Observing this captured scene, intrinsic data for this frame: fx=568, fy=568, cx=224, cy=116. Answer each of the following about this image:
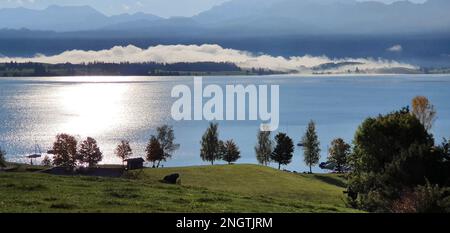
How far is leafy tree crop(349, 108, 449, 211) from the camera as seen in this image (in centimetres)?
4366

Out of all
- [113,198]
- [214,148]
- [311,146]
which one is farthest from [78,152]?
[113,198]

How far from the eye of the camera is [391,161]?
156 ft

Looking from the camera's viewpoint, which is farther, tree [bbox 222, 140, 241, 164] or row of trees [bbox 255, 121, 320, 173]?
tree [bbox 222, 140, 241, 164]

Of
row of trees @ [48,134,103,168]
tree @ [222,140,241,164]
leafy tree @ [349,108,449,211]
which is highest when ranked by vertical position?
leafy tree @ [349,108,449,211]

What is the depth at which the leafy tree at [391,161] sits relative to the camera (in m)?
43.7

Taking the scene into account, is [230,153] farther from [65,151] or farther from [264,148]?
[65,151]

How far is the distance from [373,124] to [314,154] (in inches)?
2770

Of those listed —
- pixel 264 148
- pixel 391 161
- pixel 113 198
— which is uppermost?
pixel 113 198

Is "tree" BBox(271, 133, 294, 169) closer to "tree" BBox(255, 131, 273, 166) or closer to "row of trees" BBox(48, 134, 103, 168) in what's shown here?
"tree" BBox(255, 131, 273, 166)

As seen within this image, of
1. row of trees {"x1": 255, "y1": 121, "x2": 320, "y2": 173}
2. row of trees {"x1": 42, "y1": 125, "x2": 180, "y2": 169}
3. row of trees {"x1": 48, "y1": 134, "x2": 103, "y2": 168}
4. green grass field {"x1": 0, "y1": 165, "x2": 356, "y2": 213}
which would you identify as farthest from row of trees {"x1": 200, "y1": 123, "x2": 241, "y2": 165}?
green grass field {"x1": 0, "y1": 165, "x2": 356, "y2": 213}

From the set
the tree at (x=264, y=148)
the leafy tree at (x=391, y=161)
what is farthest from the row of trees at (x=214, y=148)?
the leafy tree at (x=391, y=161)

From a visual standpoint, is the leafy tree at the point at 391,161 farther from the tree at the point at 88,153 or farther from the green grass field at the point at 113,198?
the tree at the point at 88,153
